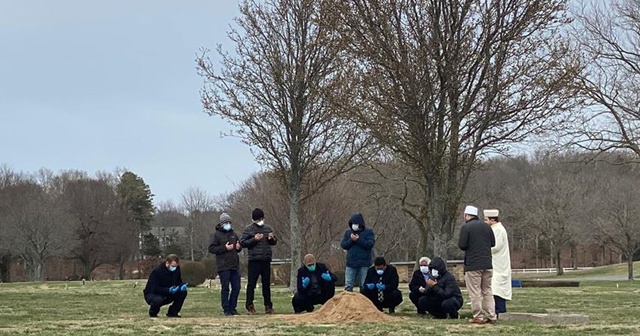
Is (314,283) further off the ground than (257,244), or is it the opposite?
(257,244)

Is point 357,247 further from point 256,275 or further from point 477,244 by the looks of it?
point 477,244

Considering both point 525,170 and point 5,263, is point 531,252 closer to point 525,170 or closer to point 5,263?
point 525,170

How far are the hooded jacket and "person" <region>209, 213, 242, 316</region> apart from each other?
1906mm

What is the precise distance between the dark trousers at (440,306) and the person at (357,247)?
4.86ft

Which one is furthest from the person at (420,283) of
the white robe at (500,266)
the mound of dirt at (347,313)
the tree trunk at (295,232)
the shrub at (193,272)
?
the shrub at (193,272)

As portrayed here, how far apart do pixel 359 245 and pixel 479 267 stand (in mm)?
2984

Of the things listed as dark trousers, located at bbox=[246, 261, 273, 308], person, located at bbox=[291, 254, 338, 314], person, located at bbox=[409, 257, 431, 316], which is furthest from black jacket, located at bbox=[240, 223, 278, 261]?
person, located at bbox=[409, 257, 431, 316]

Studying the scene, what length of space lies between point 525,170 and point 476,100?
66.8 m

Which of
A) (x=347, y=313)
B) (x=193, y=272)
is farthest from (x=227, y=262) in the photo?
(x=193, y=272)

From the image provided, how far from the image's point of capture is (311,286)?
14.2 meters

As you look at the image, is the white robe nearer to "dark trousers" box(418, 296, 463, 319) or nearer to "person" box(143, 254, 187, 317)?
"dark trousers" box(418, 296, 463, 319)

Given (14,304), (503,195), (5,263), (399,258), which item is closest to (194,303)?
(14,304)

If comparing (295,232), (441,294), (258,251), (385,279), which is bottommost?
(441,294)

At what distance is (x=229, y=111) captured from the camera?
79.6 ft
